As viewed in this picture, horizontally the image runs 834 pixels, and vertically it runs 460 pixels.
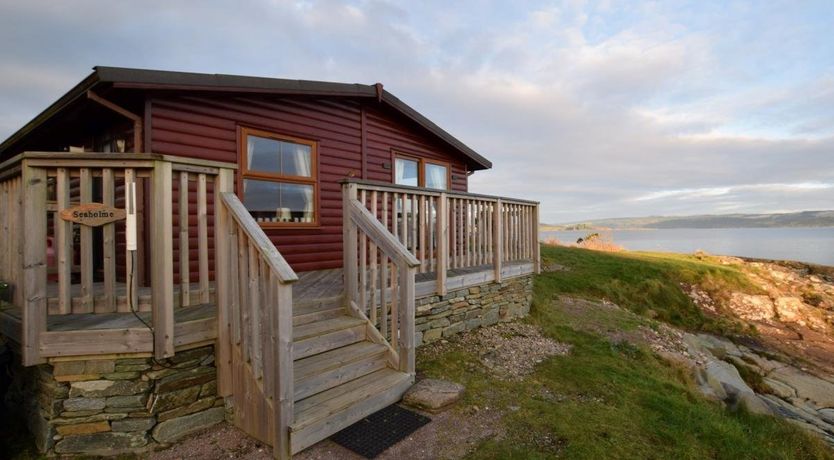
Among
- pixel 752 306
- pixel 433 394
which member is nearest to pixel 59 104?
pixel 433 394

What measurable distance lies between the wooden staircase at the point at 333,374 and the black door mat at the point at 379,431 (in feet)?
0.21

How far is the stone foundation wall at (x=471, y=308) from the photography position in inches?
183

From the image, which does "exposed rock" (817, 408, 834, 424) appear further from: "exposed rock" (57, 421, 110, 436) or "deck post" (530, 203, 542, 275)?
"exposed rock" (57, 421, 110, 436)

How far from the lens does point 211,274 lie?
5.04 meters

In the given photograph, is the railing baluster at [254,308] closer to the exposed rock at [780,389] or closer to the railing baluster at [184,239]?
the railing baluster at [184,239]

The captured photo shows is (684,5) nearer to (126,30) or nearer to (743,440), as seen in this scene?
(743,440)

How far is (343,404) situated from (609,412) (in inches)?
93.0

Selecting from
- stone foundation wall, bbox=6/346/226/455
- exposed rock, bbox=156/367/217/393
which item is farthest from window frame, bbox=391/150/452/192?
stone foundation wall, bbox=6/346/226/455

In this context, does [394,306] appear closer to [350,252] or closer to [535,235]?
[350,252]

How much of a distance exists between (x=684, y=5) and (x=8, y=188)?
1152 centimetres

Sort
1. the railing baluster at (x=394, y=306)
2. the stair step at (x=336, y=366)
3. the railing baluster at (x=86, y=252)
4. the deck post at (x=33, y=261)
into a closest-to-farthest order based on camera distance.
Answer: the deck post at (x=33, y=261) → the railing baluster at (x=86, y=252) → the stair step at (x=336, y=366) → the railing baluster at (x=394, y=306)

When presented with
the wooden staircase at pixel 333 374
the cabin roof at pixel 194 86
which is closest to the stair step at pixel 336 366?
the wooden staircase at pixel 333 374

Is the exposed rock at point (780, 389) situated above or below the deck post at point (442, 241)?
below

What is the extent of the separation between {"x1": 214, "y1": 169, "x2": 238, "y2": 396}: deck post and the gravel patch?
2.29 metres
